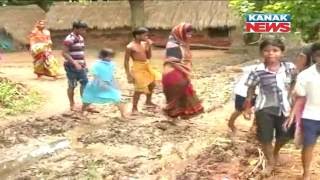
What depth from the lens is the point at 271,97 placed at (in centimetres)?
680

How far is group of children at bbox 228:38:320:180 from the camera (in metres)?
6.43

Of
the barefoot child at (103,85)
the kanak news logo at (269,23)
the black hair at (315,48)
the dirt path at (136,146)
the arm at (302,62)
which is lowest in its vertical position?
the dirt path at (136,146)

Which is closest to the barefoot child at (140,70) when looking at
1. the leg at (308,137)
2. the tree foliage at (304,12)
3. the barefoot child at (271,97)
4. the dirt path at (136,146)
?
the dirt path at (136,146)

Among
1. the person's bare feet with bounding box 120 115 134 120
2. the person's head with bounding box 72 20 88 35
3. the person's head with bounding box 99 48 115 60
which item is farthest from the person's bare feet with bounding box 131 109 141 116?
the person's head with bounding box 72 20 88 35

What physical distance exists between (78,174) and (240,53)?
58.0 ft

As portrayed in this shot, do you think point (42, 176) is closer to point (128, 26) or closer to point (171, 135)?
point (171, 135)

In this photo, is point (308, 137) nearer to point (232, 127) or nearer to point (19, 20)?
point (232, 127)

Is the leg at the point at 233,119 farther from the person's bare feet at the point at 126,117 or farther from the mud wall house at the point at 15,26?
→ the mud wall house at the point at 15,26

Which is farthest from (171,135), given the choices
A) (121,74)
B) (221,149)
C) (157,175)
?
(121,74)

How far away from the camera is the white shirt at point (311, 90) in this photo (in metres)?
6.39

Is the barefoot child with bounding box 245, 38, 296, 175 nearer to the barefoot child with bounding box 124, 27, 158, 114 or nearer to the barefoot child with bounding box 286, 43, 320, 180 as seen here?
the barefoot child with bounding box 286, 43, 320, 180

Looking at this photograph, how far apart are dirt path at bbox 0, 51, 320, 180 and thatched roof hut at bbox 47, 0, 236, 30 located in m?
13.6

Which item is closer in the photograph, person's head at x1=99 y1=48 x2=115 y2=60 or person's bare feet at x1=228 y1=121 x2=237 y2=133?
person's bare feet at x1=228 y1=121 x2=237 y2=133

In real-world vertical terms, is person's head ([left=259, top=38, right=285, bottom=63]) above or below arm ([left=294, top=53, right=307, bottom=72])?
above
